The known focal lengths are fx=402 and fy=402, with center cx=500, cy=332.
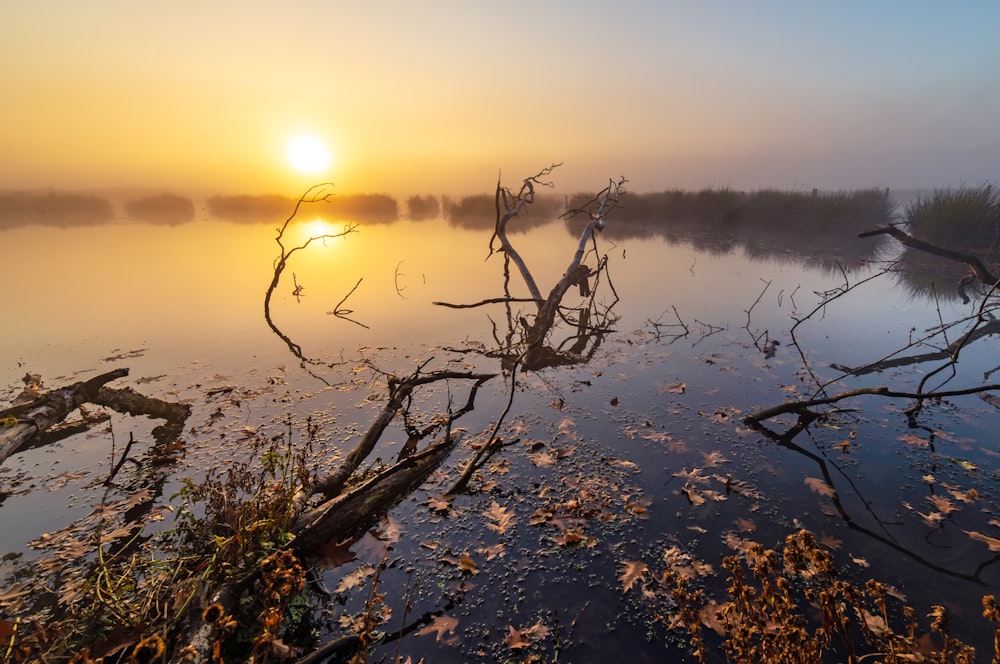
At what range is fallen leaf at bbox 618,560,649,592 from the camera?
12.5 feet

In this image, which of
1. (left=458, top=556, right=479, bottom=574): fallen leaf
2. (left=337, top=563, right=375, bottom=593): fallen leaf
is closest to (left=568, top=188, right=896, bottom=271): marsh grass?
(left=458, top=556, right=479, bottom=574): fallen leaf

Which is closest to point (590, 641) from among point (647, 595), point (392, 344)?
point (647, 595)

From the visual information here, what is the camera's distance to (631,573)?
12.9ft

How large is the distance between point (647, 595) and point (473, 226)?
46.8 metres

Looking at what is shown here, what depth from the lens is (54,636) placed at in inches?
121

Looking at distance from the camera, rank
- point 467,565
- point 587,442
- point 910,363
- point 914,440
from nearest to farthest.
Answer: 1. point 467,565
2. point 914,440
3. point 587,442
4. point 910,363

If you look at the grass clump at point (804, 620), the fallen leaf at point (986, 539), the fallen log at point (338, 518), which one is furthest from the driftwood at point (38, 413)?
the fallen leaf at point (986, 539)

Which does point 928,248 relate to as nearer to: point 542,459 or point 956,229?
point 542,459

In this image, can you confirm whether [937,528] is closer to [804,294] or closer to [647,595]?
[647,595]

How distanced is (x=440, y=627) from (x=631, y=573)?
1867mm

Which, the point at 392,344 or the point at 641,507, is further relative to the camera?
the point at 392,344

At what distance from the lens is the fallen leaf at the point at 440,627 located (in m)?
3.42

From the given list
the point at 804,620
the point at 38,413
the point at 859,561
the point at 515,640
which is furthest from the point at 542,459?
the point at 38,413

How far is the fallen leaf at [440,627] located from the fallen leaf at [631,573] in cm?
161
